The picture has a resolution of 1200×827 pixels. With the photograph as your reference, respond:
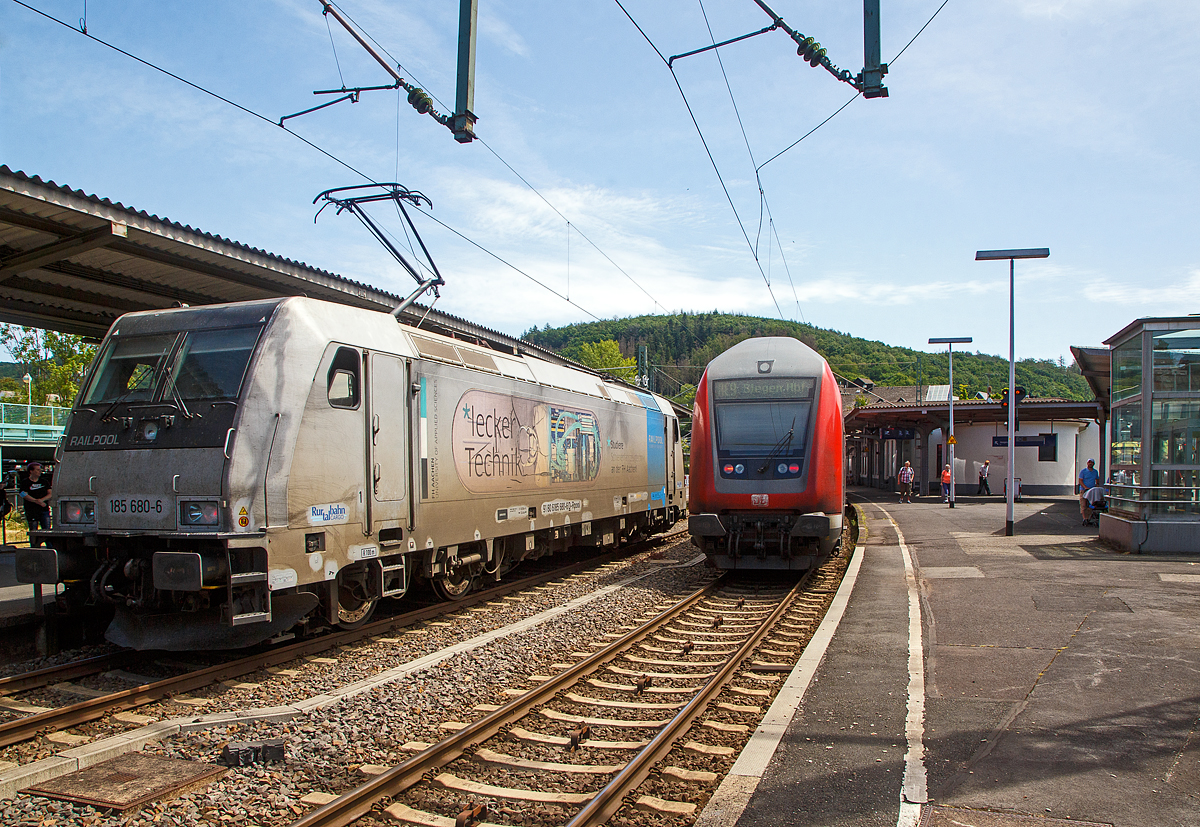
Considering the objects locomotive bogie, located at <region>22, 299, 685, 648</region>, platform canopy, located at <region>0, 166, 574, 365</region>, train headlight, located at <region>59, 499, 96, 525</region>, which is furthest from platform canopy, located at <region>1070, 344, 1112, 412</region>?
train headlight, located at <region>59, 499, 96, 525</region>

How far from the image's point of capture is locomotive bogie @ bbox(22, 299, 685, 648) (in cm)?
670

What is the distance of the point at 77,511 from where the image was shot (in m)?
7.28

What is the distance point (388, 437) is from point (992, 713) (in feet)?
18.7

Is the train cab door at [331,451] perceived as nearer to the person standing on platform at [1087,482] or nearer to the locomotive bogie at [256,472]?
the locomotive bogie at [256,472]

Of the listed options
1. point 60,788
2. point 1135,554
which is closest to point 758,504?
point 1135,554

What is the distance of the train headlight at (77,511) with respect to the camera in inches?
284

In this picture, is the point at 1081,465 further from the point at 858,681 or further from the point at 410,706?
the point at 410,706

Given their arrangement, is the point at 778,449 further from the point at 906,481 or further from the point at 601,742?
the point at 906,481

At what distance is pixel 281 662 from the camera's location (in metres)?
7.32

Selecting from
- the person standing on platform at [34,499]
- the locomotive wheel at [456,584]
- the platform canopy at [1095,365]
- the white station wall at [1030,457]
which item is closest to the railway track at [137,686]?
the locomotive wheel at [456,584]

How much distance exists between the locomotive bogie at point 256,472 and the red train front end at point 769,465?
3995 millimetres

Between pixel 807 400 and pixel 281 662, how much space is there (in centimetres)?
775

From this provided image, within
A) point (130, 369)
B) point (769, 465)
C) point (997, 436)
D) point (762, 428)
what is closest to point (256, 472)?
point (130, 369)

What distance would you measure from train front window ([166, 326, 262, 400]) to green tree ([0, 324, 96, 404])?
33.7 m
